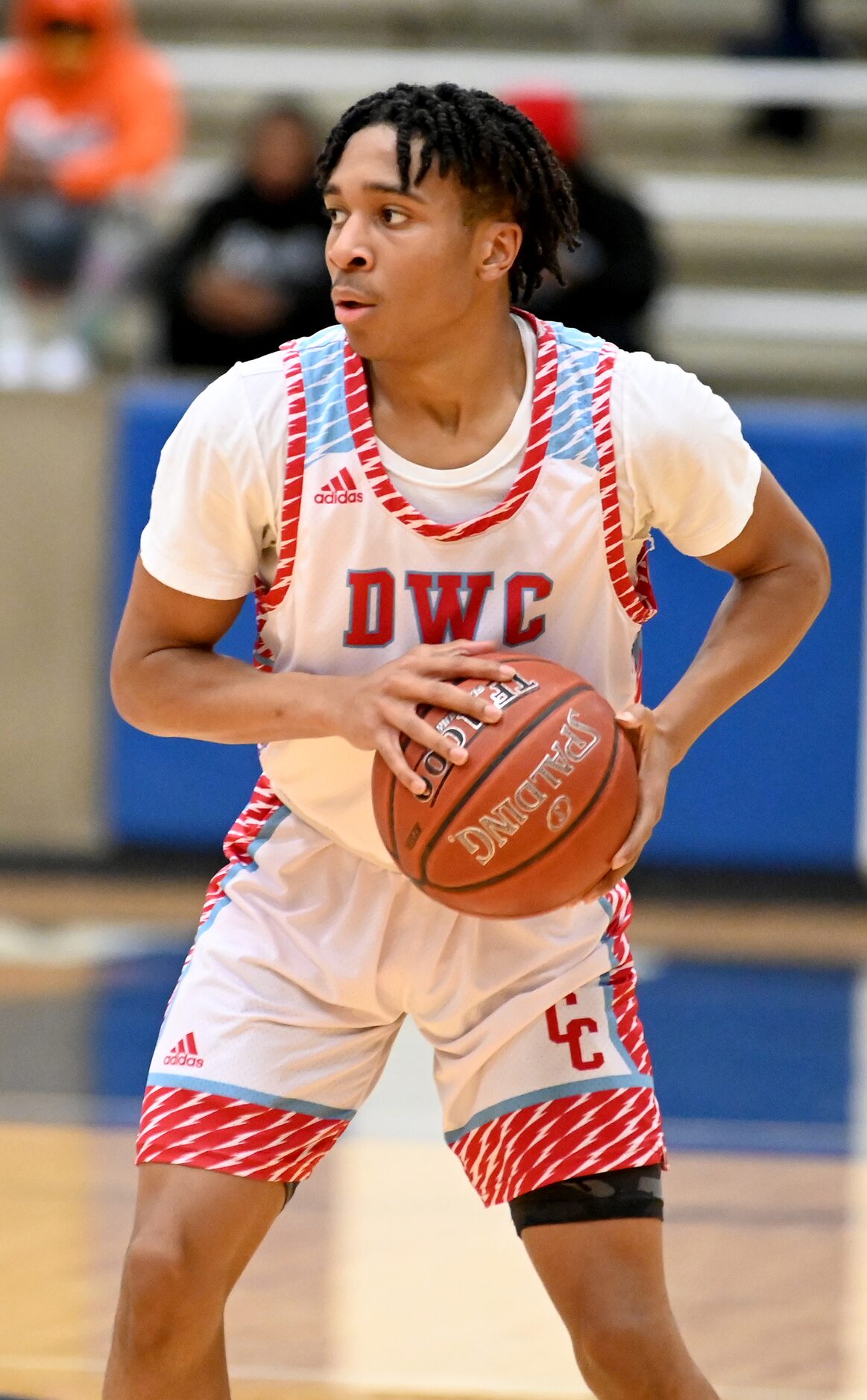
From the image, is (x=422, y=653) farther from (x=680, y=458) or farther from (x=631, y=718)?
(x=680, y=458)

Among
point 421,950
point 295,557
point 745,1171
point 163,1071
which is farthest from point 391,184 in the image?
point 745,1171

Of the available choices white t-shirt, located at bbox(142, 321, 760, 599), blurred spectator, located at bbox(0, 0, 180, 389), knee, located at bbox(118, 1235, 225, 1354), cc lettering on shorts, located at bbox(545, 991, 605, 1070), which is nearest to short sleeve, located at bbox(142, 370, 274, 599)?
white t-shirt, located at bbox(142, 321, 760, 599)

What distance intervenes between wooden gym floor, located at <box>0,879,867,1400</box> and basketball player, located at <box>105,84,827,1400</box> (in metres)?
1.15

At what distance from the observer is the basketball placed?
9.13 ft

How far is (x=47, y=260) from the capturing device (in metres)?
8.71

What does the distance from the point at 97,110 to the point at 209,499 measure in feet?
21.4

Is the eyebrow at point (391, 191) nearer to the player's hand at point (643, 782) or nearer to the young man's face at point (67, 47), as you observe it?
the player's hand at point (643, 782)

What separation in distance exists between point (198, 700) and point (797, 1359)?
194 cm

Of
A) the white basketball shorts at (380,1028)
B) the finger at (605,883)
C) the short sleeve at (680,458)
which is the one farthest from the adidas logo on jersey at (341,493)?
the finger at (605,883)

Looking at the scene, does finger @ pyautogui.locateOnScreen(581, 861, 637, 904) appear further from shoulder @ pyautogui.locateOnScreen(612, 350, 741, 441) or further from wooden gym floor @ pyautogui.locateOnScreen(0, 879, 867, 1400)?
wooden gym floor @ pyautogui.locateOnScreen(0, 879, 867, 1400)

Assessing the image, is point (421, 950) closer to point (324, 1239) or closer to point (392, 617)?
point (392, 617)

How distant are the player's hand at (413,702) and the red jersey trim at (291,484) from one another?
242 millimetres

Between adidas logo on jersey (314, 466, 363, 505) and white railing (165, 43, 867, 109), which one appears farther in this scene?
white railing (165, 43, 867, 109)

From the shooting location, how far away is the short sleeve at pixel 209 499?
2910 millimetres
